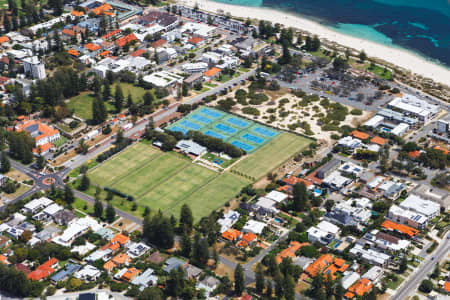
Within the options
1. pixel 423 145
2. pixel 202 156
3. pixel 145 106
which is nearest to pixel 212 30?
pixel 145 106

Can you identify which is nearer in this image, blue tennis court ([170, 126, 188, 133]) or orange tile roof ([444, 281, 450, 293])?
orange tile roof ([444, 281, 450, 293])

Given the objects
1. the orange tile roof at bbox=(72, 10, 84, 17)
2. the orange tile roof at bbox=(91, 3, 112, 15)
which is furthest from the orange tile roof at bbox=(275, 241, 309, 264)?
the orange tile roof at bbox=(91, 3, 112, 15)

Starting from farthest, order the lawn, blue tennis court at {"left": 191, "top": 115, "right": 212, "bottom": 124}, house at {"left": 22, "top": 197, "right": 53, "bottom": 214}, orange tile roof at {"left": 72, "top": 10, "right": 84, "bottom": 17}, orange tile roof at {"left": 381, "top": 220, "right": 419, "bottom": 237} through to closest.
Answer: orange tile roof at {"left": 72, "top": 10, "right": 84, "bottom": 17}, blue tennis court at {"left": 191, "top": 115, "right": 212, "bottom": 124}, the lawn, house at {"left": 22, "top": 197, "right": 53, "bottom": 214}, orange tile roof at {"left": 381, "top": 220, "right": 419, "bottom": 237}

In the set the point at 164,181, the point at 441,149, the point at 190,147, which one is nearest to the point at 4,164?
the point at 164,181

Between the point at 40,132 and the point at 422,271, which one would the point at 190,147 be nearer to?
the point at 40,132

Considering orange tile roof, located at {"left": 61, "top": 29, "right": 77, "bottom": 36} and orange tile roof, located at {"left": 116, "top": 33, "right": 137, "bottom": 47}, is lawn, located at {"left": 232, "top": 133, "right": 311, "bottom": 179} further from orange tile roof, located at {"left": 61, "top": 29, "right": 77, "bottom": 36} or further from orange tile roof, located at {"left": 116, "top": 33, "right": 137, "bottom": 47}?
orange tile roof, located at {"left": 61, "top": 29, "right": 77, "bottom": 36}

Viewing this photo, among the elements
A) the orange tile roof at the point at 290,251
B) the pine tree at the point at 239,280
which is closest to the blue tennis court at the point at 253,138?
the orange tile roof at the point at 290,251

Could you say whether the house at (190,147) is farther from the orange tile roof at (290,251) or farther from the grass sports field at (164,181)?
the orange tile roof at (290,251)
